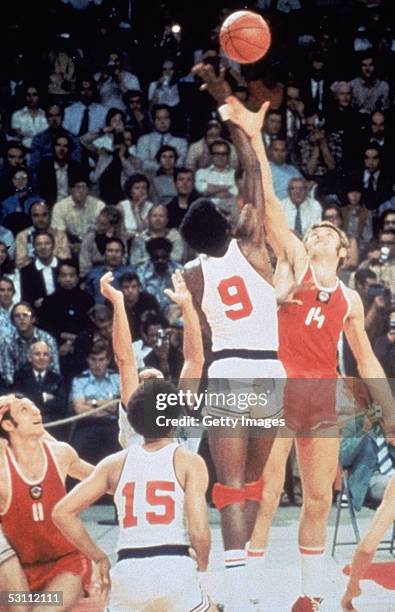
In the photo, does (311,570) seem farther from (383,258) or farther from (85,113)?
(85,113)

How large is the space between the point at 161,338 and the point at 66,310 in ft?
1.49

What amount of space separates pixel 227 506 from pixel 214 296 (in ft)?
2.80

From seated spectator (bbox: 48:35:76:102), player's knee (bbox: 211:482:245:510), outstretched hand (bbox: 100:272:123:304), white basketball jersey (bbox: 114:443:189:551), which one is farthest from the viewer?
seated spectator (bbox: 48:35:76:102)

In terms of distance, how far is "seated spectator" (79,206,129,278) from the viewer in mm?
5953

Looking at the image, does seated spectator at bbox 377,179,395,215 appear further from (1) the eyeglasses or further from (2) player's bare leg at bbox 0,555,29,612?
(2) player's bare leg at bbox 0,555,29,612

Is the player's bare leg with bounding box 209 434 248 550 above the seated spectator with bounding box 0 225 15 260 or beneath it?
beneath

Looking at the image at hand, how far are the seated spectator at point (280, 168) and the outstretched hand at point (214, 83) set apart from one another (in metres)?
0.29

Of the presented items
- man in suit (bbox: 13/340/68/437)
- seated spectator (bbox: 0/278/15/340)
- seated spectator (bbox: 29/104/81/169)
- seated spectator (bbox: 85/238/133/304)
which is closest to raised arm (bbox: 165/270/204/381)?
seated spectator (bbox: 85/238/133/304)

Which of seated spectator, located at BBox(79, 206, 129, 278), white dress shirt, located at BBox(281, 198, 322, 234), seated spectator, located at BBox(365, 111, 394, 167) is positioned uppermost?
seated spectator, located at BBox(365, 111, 394, 167)

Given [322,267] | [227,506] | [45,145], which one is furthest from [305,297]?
[45,145]

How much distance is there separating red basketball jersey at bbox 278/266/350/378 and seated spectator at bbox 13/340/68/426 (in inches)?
37.5

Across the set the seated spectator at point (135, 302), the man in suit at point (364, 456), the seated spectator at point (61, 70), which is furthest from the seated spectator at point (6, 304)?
the man in suit at point (364, 456)

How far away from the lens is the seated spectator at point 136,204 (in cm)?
602

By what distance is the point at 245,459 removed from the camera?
5.67 metres
